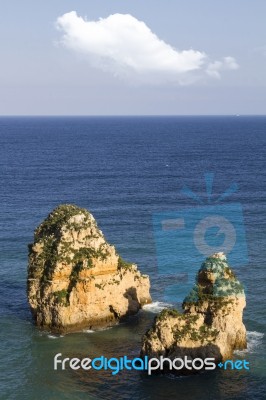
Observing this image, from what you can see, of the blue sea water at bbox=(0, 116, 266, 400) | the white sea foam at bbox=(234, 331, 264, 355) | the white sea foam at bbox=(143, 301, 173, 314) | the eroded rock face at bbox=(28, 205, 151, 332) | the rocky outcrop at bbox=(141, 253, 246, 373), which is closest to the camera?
the blue sea water at bbox=(0, 116, 266, 400)

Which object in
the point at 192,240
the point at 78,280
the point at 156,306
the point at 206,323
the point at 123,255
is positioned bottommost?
the point at 156,306

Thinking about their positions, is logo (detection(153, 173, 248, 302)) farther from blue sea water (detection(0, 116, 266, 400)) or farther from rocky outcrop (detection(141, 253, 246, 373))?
rocky outcrop (detection(141, 253, 246, 373))

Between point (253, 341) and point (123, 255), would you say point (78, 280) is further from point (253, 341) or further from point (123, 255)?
point (123, 255)

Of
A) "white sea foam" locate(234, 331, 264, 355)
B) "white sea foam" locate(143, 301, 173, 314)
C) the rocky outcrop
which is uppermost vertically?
the rocky outcrop

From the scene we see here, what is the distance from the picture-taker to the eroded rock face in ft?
196

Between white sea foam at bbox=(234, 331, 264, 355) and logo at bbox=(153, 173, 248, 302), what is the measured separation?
10.4 meters

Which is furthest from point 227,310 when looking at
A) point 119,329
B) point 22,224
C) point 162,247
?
point 22,224

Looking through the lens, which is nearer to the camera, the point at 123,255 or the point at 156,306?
the point at 156,306

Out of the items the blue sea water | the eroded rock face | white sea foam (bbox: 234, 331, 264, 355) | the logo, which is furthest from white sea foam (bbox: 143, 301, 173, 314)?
white sea foam (bbox: 234, 331, 264, 355)

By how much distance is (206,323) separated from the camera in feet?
175

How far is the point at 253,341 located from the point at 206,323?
217 inches

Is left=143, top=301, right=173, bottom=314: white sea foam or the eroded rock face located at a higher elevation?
the eroded rock face

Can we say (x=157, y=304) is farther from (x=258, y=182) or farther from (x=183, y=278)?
(x=258, y=182)

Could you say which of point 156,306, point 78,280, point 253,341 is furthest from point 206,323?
Answer: point 78,280
